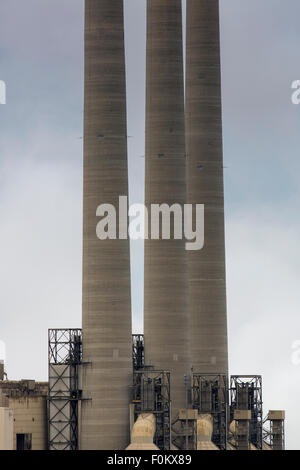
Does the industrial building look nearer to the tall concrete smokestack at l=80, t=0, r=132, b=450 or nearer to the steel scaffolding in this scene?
the tall concrete smokestack at l=80, t=0, r=132, b=450

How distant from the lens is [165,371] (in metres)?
195

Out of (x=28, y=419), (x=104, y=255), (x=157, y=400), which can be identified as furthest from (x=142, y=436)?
(x=104, y=255)

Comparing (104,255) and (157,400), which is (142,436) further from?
(104,255)

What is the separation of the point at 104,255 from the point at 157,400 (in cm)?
1564

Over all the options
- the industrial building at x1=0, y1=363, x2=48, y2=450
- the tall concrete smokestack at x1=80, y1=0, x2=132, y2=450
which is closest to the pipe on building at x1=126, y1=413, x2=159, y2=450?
the tall concrete smokestack at x1=80, y1=0, x2=132, y2=450

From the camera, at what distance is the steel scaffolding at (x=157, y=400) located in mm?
189000

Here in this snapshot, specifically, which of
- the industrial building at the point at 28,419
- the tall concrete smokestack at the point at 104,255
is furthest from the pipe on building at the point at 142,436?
the industrial building at the point at 28,419

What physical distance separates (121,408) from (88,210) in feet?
64.8

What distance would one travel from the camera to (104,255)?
189 metres

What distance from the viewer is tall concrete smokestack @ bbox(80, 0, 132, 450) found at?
18812 cm

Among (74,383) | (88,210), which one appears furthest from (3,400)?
(88,210)

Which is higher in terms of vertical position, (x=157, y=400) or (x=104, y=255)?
(x=104, y=255)
